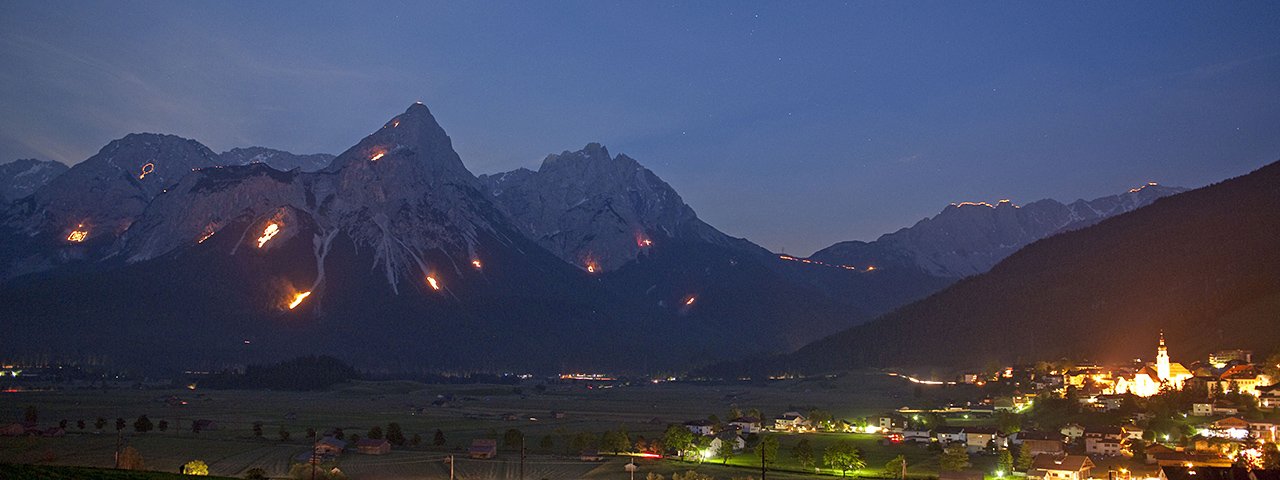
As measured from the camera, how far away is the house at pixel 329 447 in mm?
80438

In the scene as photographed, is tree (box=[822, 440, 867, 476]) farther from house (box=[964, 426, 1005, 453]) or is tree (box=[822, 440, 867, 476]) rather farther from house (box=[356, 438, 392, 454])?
Answer: house (box=[356, 438, 392, 454])

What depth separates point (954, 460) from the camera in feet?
235

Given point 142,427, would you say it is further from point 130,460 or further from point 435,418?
point 435,418

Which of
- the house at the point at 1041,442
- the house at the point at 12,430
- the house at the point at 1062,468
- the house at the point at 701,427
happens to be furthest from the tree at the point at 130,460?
the house at the point at 1041,442

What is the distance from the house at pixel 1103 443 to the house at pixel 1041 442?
1.82 m

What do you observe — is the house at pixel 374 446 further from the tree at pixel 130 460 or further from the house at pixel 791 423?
the house at pixel 791 423

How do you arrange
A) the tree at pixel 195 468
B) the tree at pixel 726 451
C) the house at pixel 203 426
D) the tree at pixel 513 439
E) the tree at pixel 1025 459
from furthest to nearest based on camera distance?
the house at pixel 203 426
the tree at pixel 513 439
the tree at pixel 726 451
the tree at pixel 1025 459
the tree at pixel 195 468

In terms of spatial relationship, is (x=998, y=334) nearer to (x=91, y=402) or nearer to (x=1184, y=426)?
(x=1184, y=426)

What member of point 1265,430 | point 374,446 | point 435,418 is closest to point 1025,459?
point 1265,430

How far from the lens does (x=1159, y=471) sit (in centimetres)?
6462

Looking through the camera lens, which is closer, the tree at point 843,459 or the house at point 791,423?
the tree at point 843,459

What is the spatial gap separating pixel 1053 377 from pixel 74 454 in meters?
94.2

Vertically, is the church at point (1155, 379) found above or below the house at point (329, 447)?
above

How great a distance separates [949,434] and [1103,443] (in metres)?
13.9
